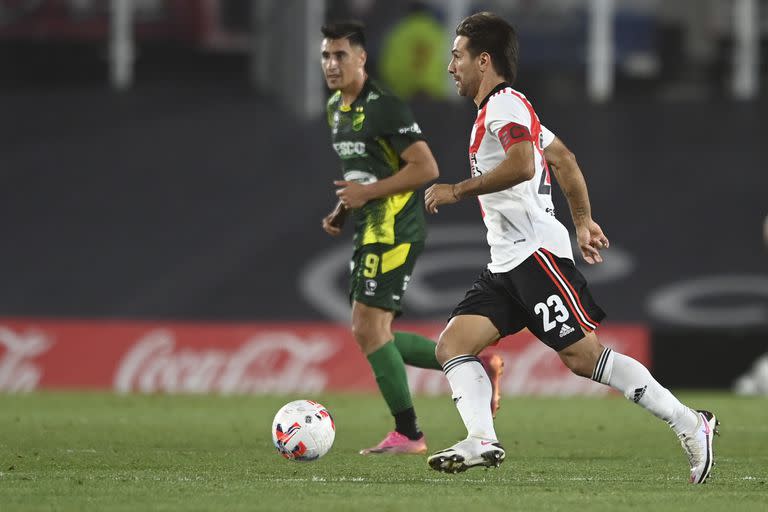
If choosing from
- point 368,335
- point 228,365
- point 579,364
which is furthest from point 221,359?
point 579,364

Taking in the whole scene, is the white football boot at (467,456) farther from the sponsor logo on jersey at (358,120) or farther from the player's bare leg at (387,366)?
the sponsor logo on jersey at (358,120)

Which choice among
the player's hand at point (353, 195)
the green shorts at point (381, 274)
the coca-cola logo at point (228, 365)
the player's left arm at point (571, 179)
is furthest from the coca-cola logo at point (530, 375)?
the player's left arm at point (571, 179)

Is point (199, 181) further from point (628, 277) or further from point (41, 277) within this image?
point (628, 277)

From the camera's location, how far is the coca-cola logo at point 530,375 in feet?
48.6

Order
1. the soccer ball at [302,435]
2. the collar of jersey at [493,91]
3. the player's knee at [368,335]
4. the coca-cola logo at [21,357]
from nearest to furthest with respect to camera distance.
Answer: the collar of jersey at [493,91], the soccer ball at [302,435], the player's knee at [368,335], the coca-cola logo at [21,357]

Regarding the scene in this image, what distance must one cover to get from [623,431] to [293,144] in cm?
904

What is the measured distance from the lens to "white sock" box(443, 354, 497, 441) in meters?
6.52

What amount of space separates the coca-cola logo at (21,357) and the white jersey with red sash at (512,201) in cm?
881

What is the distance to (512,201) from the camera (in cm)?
671

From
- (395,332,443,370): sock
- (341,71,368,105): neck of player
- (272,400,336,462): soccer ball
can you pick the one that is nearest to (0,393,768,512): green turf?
(272,400,336,462): soccer ball

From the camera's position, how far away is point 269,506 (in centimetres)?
560

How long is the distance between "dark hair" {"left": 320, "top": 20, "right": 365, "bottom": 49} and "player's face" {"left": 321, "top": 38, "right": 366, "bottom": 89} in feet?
0.09

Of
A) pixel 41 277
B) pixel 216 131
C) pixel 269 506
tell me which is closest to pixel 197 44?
pixel 216 131

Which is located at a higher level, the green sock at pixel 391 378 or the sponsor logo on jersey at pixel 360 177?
the sponsor logo on jersey at pixel 360 177
